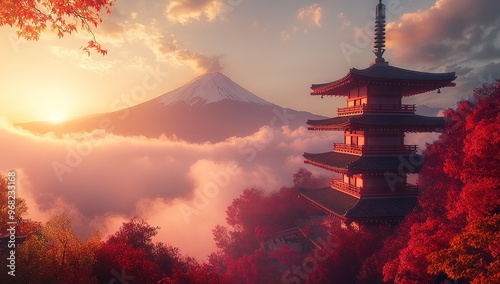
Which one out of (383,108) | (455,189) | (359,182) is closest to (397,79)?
(383,108)

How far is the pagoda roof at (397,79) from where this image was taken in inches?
634

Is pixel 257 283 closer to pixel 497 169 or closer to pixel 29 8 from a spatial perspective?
pixel 497 169

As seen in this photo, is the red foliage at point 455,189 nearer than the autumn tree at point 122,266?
Yes

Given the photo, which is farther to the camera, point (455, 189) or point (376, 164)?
point (376, 164)

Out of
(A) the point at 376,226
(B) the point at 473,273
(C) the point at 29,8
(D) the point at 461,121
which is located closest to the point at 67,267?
(C) the point at 29,8

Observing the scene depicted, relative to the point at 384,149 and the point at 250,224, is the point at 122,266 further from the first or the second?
the point at 250,224

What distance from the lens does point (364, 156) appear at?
17016 mm

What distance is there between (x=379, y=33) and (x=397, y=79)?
15.3ft

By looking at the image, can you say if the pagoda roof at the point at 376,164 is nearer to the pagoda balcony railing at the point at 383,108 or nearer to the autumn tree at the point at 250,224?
the pagoda balcony railing at the point at 383,108

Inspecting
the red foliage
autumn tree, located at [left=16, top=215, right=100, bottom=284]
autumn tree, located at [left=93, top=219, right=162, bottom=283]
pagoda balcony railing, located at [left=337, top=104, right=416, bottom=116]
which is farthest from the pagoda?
autumn tree, located at [left=16, top=215, right=100, bottom=284]

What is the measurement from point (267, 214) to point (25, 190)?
450 ft

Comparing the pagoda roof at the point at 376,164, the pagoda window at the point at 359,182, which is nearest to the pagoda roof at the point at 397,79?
the pagoda roof at the point at 376,164

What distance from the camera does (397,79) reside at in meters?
16.1

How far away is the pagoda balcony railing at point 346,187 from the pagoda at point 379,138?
64 millimetres
